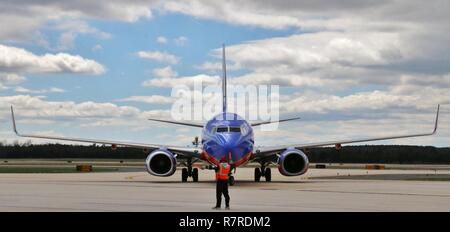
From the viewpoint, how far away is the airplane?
39.3 m

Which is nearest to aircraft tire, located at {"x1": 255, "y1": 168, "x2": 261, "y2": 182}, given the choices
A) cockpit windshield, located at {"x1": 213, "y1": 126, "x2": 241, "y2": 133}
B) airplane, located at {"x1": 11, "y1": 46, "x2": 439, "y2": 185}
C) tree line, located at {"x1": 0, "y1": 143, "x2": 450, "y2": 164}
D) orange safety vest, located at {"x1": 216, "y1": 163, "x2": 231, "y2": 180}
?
airplane, located at {"x1": 11, "y1": 46, "x2": 439, "y2": 185}

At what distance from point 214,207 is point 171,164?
2083 cm

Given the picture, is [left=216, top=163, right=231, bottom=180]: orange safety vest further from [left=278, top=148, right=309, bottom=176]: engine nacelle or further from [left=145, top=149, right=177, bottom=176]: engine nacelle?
[left=145, top=149, right=177, bottom=176]: engine nacelle

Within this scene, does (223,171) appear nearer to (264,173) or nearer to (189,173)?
(189,173)

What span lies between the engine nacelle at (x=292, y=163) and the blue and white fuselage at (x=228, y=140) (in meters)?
3.47

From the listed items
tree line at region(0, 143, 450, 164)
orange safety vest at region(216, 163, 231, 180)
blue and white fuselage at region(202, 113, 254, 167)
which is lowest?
orange safety vest at region(216, 163, 231, 180)

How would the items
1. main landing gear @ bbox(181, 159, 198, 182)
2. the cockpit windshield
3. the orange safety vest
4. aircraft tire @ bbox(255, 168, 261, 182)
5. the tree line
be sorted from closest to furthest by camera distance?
the orange safety vest → the cockpit windshield → main landing gear @ bbox(181, 159, 198, 182) → aircraft tire @ bbox(255, 168, 261, 182) → the tree line

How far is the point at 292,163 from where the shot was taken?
44.8m

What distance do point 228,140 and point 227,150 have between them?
58 centimetres

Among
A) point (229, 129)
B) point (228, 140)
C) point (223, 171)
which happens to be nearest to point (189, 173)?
point (229, 129)

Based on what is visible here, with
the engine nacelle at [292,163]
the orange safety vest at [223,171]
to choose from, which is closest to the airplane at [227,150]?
the engine nacelle at [292,163]
